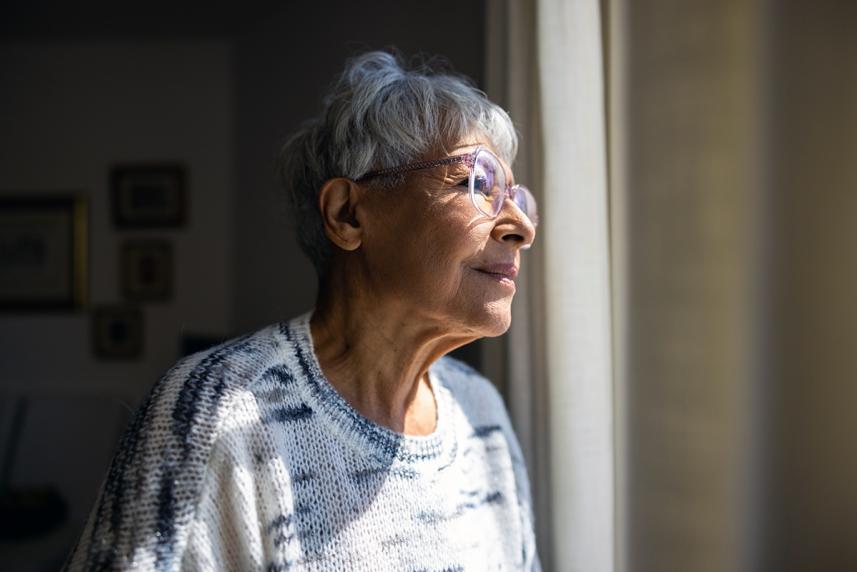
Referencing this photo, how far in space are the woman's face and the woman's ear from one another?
A: 0.07ft

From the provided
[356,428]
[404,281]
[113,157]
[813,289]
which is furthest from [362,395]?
[113,157]

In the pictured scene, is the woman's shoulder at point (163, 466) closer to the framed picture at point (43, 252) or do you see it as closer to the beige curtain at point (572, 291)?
the beige curtain at point (572, 291)

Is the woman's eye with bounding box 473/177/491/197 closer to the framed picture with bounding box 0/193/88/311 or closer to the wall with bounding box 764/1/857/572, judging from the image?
the wall with bounding box 764/1/857/572

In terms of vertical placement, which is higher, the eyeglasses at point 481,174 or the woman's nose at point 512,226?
the eyeglasses at point 481,174

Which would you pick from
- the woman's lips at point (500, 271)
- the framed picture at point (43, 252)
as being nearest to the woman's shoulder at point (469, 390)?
the woman's lips at point (500, 271)

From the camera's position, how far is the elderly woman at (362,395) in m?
0.83

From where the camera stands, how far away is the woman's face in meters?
0.98

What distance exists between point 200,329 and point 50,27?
5.24 feet

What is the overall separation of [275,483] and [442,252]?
0.40 meters

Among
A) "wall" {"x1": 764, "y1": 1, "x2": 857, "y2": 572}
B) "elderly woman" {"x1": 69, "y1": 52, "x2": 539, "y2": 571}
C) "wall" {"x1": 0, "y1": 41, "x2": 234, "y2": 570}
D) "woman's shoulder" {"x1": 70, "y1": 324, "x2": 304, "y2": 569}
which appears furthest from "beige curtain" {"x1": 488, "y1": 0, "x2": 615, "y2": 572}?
"wall" {"x1": 0, "y1": 41, "x2": 234, "y2": 570}

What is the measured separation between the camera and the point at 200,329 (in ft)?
10.8

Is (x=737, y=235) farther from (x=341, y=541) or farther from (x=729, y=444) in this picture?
(x=341, y=541)

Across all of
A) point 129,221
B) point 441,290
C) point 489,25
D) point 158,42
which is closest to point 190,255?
point 129,221

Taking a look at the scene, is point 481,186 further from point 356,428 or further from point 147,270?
point 147,270
